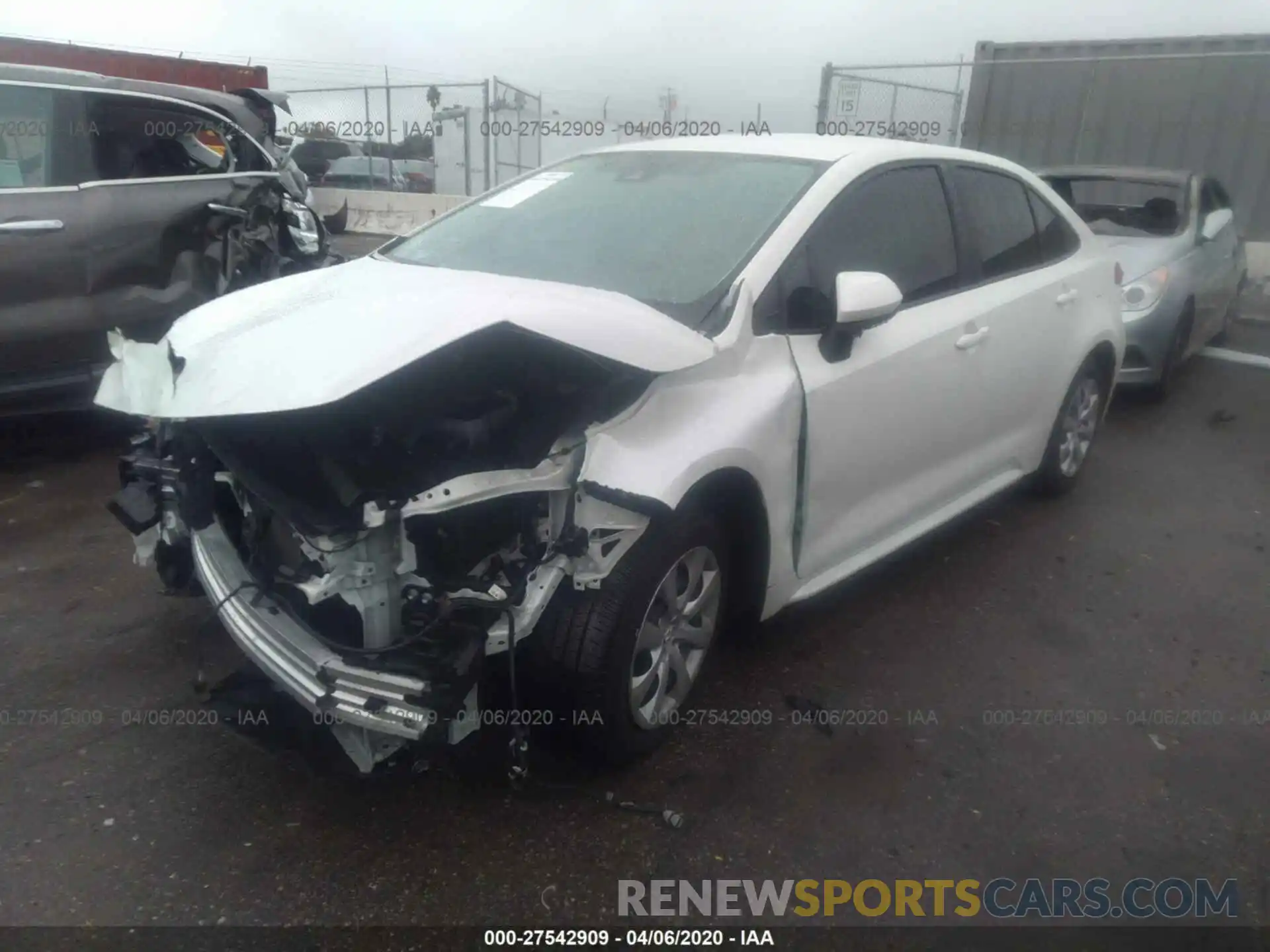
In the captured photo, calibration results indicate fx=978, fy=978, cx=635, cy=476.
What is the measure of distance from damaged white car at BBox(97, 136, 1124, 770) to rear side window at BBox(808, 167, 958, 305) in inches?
0.5

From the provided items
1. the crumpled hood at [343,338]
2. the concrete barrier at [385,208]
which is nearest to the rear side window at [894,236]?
the crumpled hood at [343,338]

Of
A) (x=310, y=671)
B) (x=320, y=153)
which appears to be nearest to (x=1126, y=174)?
(x=310, y=671)

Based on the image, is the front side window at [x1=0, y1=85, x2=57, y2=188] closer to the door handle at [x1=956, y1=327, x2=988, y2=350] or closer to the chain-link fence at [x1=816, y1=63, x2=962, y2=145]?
the door handle at [x1=956, y1=327, x2=988, y2=350]

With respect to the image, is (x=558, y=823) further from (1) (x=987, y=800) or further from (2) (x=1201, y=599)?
(2) (x=1201, y=599)

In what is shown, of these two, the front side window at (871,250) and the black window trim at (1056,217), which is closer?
the front side window at (871,250)

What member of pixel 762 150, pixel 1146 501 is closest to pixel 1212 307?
pixel 1146 501

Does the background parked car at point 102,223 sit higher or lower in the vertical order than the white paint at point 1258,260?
higher

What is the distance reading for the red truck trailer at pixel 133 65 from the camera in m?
16.3

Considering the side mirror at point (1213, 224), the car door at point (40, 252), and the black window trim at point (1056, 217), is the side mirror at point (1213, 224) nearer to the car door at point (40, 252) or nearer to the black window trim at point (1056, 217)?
the black window trim at point (1056, 217)

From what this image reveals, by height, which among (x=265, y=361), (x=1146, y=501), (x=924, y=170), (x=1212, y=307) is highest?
(x=924, y=170)

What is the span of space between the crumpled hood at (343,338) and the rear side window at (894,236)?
2.58 ft

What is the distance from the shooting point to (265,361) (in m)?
2.33

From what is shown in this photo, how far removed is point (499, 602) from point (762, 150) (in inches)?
81.0

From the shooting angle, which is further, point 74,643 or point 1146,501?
point 1146,501
